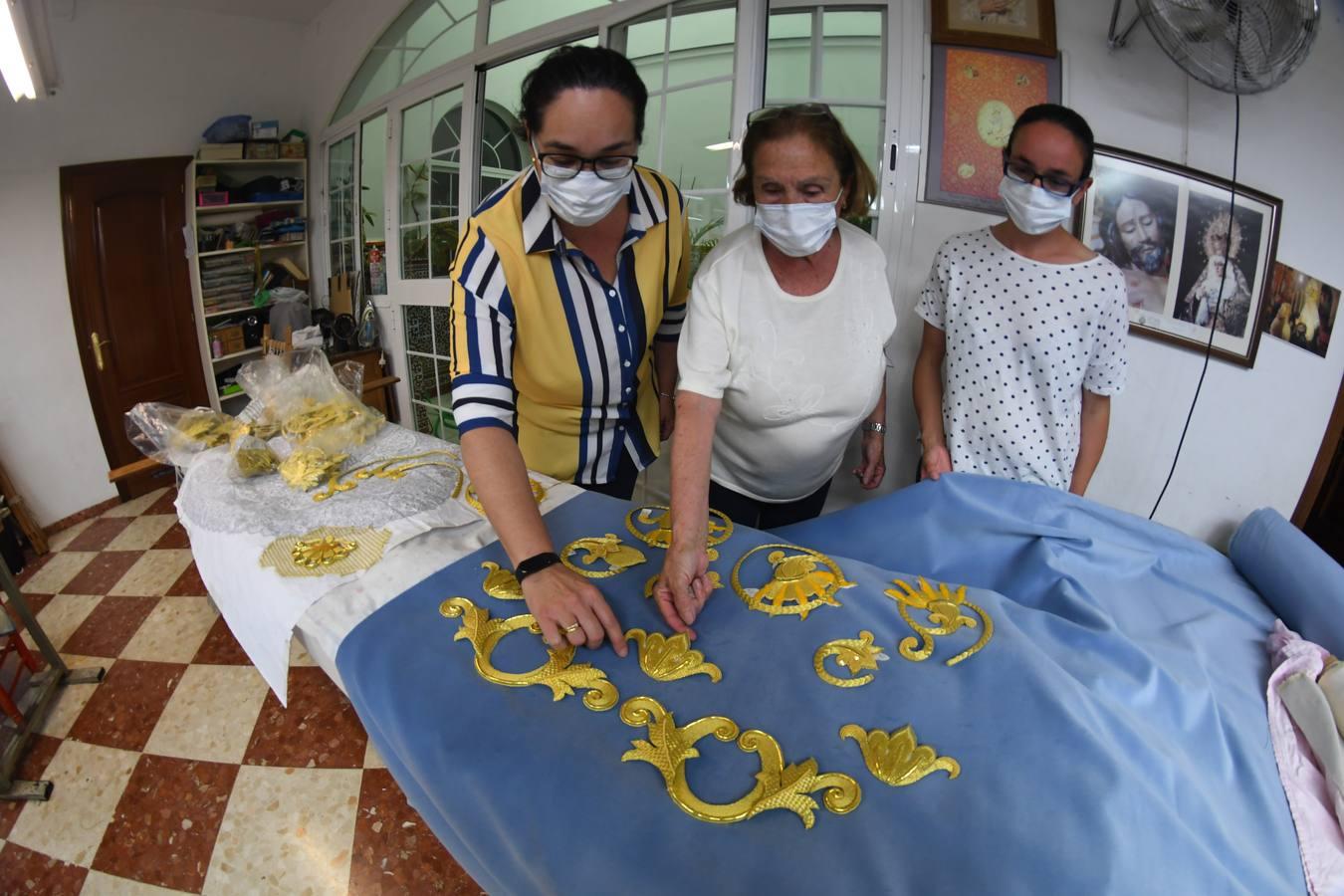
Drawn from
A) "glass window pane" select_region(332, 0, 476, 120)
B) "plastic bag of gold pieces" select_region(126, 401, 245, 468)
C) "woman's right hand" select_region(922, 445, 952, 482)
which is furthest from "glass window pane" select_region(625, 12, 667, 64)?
"plastic bag of gold pieces" select_region(126, 401, 245, 468)

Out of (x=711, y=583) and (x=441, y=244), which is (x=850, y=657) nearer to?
(x=711, y=583)

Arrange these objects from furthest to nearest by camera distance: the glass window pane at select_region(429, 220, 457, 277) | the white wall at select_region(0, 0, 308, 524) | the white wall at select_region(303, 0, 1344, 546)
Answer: the glass window pane at select_region(429, 220, 457, 277)
the white wall at select_region(0, 0, 308, 524)
the white wall at select_region(303, 0, 1344, 546)

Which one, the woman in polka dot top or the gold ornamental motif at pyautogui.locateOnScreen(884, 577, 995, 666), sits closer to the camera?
the gold ornamental motif at pyautogui.locateOnScreen(884, 577, 995, 666)

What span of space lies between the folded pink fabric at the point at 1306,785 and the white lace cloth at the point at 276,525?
1.14 m

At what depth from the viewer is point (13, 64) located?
5.31 ft

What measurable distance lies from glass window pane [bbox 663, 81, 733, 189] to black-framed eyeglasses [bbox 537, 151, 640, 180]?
3.23 ft

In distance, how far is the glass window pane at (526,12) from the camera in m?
1.88

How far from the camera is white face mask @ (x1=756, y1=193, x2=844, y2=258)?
2.98 ft

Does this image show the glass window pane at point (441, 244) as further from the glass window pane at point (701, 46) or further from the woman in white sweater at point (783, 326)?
the woman in white sweater at point (783, 326)

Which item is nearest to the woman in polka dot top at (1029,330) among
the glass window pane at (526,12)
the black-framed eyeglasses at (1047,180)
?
the black-framed eyeglasses at (1047,180)

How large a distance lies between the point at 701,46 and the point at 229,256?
7.37 ft

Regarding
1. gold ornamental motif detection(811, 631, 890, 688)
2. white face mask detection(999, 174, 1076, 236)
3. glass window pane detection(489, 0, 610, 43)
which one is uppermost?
glass window pane detection(489, 0, 610, 43)

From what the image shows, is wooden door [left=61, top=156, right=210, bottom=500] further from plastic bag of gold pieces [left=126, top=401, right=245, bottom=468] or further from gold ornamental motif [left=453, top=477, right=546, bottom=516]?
gold ornamental motif [left=453, top=477, right=546, bottom=516]

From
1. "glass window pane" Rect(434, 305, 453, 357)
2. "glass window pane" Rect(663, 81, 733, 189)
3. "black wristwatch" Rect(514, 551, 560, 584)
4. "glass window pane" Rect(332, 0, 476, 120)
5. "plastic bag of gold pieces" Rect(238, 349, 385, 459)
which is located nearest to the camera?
"black wristwatch" Rect(514, 551, 560, 584)
